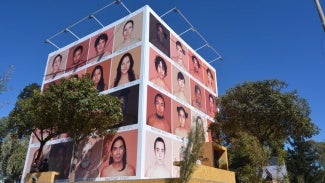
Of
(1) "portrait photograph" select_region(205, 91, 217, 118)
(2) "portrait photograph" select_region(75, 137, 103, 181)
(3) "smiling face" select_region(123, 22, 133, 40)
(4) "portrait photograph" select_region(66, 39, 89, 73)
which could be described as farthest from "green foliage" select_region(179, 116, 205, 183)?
(4) "portrait photograph" select_region(66, 39, 89, 73)

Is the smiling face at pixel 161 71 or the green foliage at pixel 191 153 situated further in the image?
the smiling face at pixel 161 71

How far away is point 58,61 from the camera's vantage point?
35531mm

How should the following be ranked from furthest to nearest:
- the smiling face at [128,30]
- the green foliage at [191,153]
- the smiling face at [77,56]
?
the smiling face at [77,56]
the smiling face at [128,30]
the green foliage at [191,153]

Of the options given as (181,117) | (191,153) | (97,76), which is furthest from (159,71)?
(191,153)

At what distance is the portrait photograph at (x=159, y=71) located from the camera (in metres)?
26.9

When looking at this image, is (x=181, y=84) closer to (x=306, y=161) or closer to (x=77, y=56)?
(x=77, y=56)

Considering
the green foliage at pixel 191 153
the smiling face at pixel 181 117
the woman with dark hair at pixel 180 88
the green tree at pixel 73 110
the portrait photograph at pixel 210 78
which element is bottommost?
the green foliage at pixel 191 153

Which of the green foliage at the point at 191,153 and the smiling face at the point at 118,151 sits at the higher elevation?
the smiling face at the point at 118,151

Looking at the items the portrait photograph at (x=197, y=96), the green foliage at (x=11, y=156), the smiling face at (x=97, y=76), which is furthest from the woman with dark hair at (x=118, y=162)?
the green foliage at (x=11, y=156)

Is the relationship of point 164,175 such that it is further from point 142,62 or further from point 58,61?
point 58,61

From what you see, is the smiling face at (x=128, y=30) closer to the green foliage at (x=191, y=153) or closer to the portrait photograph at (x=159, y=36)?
the portrait photograph at (x=159, y=36)

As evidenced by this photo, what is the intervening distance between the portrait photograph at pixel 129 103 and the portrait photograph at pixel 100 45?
5.88m

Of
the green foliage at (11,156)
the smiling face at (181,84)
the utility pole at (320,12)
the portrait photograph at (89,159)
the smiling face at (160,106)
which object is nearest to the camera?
the utility pole at (320,12)

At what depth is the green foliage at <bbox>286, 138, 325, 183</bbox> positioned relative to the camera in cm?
3622
